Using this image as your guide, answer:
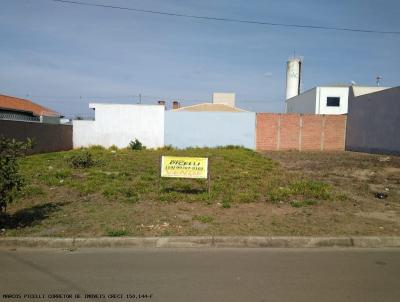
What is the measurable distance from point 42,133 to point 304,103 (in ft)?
143

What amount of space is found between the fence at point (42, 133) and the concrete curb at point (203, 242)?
1509 cm

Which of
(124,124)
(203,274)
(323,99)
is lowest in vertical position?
(203,274)

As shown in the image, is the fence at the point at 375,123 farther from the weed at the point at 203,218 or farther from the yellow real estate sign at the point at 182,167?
the weed at the point at 203,218

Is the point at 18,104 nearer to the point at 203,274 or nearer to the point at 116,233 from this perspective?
the point at 116,233

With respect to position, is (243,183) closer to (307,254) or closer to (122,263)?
(307,254)

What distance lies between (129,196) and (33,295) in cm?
544

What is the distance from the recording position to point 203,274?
5.17m

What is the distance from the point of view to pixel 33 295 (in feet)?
14.6

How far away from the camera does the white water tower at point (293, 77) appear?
66.1 metres

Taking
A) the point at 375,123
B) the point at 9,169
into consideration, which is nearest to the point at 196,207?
the point at 9,169

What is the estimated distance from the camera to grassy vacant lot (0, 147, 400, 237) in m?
7.15

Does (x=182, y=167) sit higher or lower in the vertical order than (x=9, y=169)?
lower

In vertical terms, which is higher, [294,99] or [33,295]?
[294,99]

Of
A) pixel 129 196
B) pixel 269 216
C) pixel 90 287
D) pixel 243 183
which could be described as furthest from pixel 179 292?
pixel 243 183
